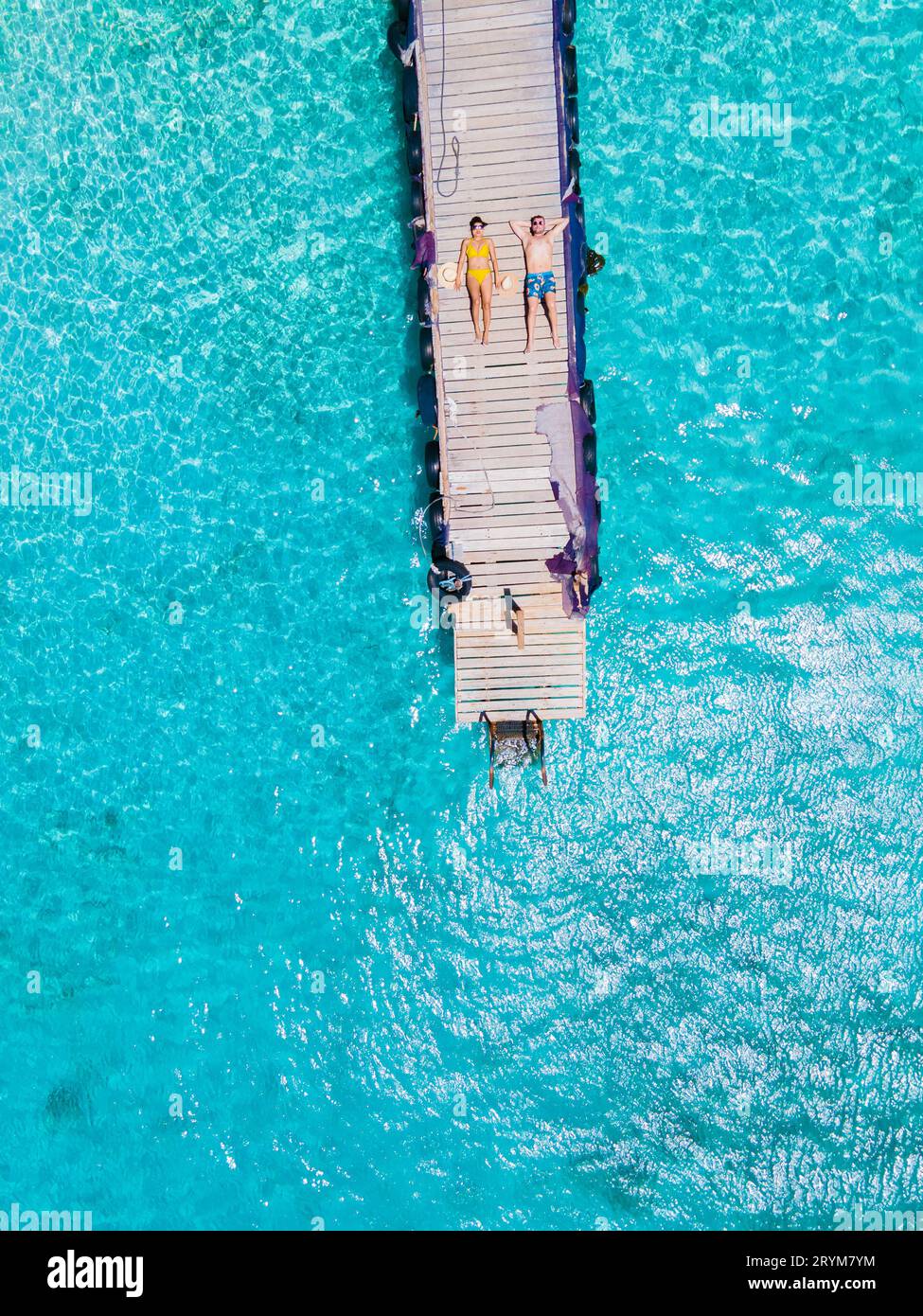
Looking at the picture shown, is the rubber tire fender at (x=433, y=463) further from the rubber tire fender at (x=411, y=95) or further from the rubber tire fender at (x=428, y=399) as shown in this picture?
the rubber tire fender at (x=411, y=95)

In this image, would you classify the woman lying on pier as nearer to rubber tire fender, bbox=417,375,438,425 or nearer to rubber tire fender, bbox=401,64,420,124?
rubber tire fender, bbox=417,375,438,425

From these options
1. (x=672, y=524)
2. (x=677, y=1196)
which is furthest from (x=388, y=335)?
(x=677, y=1196)

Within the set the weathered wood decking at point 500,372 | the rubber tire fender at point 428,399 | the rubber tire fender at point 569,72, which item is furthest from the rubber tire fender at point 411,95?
the rubber tire fender at point 428,399

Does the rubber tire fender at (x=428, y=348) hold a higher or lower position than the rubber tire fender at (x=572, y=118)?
lower

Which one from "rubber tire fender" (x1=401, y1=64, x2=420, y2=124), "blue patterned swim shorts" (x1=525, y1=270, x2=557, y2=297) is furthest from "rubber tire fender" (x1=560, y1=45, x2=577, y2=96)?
"blue patterned swim shorts" (x1=525, y1=270, x2=557, y2=297)
